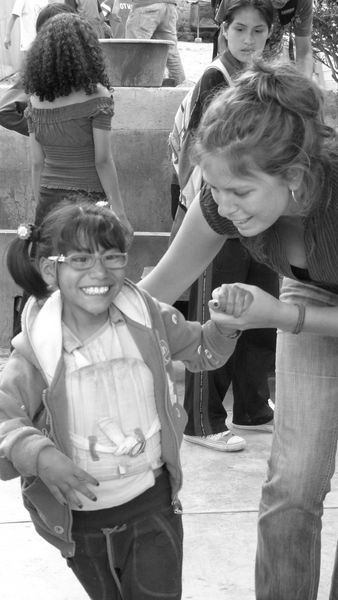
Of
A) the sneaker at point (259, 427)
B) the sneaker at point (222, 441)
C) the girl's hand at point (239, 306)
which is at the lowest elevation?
the sneaker at point (259, 427)

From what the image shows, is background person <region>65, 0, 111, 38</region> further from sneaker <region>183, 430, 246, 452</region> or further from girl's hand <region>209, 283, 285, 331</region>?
girl's hand <region>209, 283, 285, 331</region>

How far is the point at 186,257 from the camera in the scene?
266 cm

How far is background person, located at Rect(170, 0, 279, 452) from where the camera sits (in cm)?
407

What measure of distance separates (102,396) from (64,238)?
37 centimetres

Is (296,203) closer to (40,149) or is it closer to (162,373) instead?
(162,373)

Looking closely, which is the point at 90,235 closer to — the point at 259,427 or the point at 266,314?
the point at 266,314

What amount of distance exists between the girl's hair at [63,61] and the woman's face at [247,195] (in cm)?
246

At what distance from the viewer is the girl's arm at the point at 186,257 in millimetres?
2613

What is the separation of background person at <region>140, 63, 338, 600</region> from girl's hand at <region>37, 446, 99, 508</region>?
483mm

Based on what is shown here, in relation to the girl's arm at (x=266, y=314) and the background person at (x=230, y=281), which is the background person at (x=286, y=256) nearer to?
the girl's arm at (x=266, y=314)

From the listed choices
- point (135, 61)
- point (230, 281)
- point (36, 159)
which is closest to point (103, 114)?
point (36, 159)

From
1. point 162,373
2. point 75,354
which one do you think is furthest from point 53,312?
point 162,373

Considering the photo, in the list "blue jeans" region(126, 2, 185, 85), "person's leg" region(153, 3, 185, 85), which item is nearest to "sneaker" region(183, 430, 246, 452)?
"blue jeans" region(126, 2, 185, 85)

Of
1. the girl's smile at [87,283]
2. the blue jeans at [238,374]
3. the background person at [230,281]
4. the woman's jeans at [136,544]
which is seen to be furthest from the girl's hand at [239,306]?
the blue jeans at [238,374]
